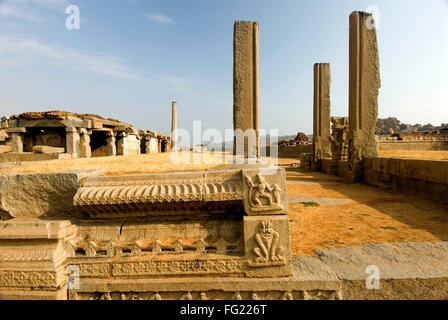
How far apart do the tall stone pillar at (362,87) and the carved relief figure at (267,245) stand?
6.79 metres

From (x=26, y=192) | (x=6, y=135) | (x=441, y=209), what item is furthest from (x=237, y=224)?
(x=6, y=135)

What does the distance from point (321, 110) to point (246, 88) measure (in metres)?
7.37

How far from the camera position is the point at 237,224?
190 cm

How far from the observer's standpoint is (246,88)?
6.31 meters

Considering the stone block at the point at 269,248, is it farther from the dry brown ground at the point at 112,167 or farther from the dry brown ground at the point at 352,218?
the dry brown ground at the point at 112,167

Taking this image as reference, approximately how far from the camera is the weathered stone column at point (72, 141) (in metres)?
11.1

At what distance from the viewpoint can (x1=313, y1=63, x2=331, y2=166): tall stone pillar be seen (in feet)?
38.8

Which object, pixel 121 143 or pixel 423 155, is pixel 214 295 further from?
pixel 121 143

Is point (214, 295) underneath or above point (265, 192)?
underneath

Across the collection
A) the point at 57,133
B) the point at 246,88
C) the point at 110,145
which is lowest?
the point at 110,145

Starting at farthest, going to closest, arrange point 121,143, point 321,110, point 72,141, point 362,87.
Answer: point 121,143, point 321,110, point 72,141, point 362,87

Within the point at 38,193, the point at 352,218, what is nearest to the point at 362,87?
the point at 352,218

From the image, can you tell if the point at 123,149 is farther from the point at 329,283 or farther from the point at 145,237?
the point at 329,283

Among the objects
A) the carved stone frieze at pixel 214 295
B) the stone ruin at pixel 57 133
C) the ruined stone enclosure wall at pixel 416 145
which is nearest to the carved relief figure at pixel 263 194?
the carved stone frieze at pixel 214 295
